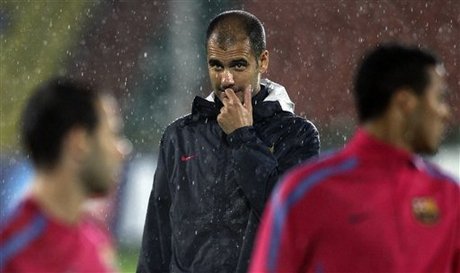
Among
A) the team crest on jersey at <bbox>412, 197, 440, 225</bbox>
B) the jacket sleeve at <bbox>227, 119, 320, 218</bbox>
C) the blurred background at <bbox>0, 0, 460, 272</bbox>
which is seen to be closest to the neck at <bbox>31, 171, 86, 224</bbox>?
the team crest on jersey at <bbox>412, 197, 440, 225</bbox>

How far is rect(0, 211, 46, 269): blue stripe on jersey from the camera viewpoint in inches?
148

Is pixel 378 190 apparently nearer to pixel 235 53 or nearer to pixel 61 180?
pixel 61 180

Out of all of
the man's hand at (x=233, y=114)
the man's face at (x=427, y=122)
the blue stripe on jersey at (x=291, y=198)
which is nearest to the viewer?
the blue stripe on jersey at (x=291, y=198)

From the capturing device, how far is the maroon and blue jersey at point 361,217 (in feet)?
13.9

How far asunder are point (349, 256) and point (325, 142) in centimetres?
917

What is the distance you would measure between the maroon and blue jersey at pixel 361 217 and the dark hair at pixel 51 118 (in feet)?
2.08

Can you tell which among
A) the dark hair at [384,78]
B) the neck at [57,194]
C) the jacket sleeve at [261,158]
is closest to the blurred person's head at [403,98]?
the dark hair at [384,78]

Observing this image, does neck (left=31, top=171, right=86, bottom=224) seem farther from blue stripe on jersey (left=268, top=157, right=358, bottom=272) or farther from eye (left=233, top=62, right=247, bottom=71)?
eye (left=233, top=62, right=247, bottom=71)

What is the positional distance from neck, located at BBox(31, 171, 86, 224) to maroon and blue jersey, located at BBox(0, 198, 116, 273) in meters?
0.02

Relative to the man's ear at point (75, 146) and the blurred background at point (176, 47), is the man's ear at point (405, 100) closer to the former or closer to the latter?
the man's ear at point (75, 146)

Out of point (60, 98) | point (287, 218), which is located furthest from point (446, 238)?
point (60, 98)

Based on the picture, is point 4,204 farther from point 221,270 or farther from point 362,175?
point 362,175

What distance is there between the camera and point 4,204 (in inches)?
486

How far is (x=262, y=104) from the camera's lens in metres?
5.72
